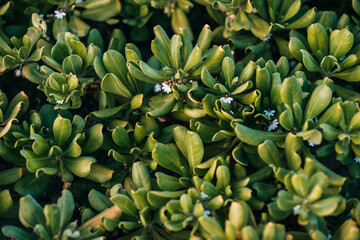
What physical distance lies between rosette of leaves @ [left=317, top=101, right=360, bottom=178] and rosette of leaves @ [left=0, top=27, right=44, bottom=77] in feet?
5.45

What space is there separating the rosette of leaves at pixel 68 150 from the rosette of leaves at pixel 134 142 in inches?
3.9

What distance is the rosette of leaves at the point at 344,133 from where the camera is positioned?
178 centimetres

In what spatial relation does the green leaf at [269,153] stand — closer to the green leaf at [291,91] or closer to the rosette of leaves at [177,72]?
the green leaf at [291,91]

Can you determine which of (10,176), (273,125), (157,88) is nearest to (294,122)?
(273,125)

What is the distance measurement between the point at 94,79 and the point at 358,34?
1634 mm

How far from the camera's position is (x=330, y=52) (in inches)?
84.7

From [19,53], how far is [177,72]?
38.0 inches

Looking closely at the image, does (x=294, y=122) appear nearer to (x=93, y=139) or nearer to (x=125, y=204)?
(x=125, y=204)

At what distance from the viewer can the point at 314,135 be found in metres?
1.75

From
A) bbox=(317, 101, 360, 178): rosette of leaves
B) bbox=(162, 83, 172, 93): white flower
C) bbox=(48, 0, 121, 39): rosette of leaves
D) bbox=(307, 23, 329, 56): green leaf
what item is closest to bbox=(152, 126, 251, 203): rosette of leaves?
bbox=(162, 83, 172, 93): white flower

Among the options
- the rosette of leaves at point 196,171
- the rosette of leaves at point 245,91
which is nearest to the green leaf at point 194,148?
the rosette of leaves at point 196,171

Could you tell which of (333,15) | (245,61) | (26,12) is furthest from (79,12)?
(333,15)

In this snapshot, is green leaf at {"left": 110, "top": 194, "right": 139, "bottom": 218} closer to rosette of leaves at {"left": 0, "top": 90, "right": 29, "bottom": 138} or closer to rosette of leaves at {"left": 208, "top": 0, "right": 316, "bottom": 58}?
rosette of leaves at {"left": 0, "top": 90, "right": 29, "bottom": 138}

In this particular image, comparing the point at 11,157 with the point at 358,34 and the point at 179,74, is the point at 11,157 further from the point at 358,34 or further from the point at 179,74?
the point at 358,34
